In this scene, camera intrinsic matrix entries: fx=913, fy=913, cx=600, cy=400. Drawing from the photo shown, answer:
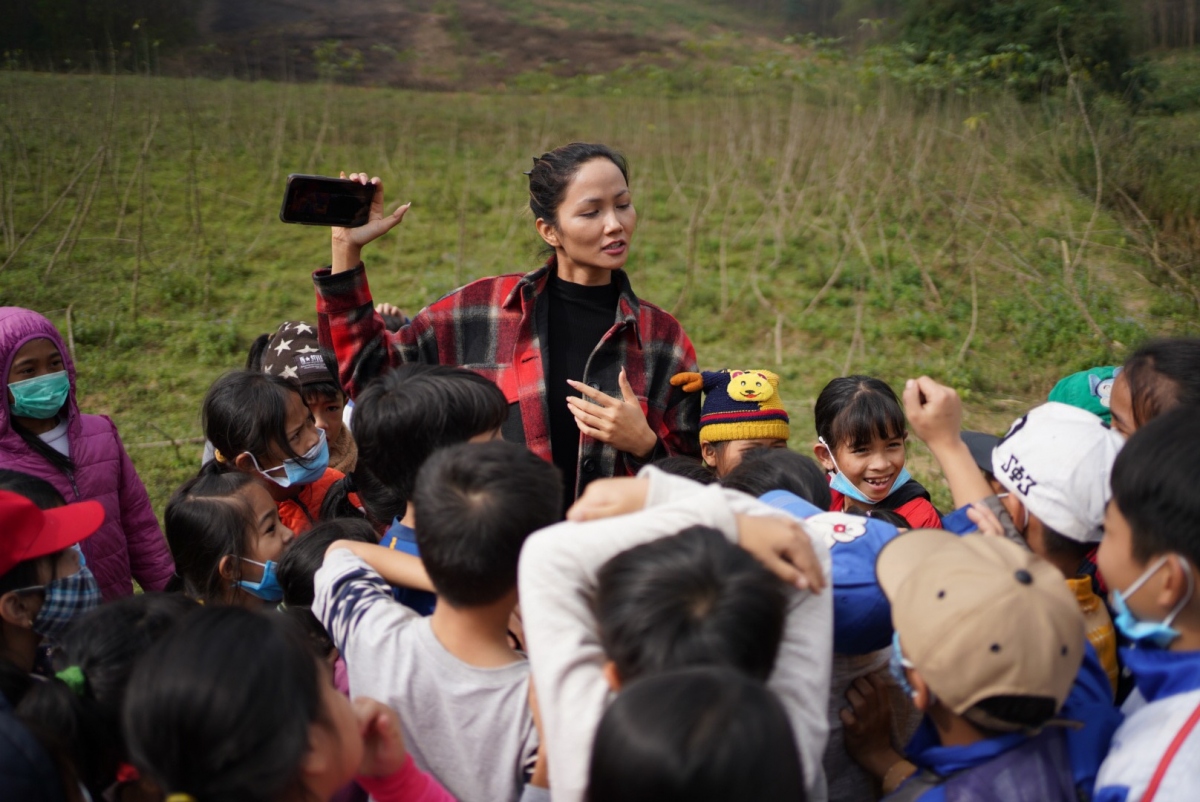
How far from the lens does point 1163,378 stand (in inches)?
75.5

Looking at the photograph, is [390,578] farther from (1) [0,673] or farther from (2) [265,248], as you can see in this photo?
(2) [265,248]

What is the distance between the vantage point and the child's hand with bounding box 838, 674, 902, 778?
60.8 inches

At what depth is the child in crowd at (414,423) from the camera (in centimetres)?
178

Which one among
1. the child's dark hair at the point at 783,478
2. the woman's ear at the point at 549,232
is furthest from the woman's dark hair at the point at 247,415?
the child's dark hair at the point at 783,478

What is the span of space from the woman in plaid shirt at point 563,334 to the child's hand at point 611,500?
828 millimetres

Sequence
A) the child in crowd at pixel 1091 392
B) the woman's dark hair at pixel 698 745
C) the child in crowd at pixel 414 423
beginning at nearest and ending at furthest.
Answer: the woman's dark hair at pixel 698 745 < the child in crowd at pixel 414 423 < the child in crowd at pixel 1091 392

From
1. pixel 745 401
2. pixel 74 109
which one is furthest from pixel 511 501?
pixel 74 109

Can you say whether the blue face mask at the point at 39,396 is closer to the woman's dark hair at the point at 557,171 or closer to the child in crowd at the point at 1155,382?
the woman's dark hair at the point at 557,171

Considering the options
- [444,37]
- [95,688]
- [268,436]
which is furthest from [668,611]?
[444,37]

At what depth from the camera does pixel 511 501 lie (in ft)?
4.67

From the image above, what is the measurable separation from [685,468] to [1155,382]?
1.06 meters

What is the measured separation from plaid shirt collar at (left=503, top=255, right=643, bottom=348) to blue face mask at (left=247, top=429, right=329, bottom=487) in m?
0.76

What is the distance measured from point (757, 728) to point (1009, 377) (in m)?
6.26

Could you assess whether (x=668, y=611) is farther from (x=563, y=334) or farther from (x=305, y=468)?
(x=305, y=468)
